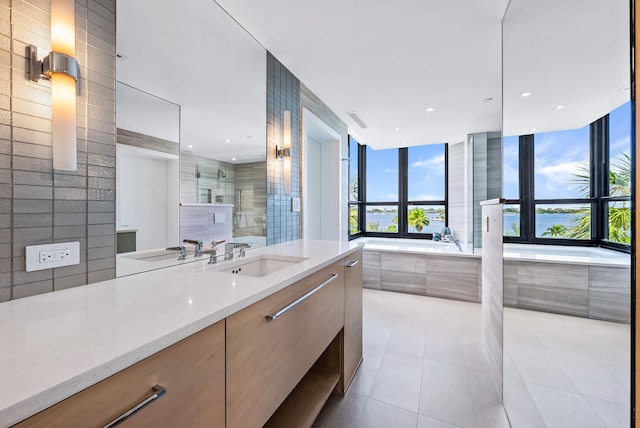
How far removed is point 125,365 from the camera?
510 millimetres

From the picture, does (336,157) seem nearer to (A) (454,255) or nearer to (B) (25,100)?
(A) (454,255)

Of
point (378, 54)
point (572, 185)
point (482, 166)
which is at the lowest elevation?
point (572, 185)

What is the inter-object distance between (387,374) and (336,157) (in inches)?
106

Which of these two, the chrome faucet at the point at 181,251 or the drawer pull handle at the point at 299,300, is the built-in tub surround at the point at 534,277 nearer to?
the drawer pull handle at the point at 299,300

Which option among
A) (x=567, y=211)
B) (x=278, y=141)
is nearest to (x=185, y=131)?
(x=278, y=141)

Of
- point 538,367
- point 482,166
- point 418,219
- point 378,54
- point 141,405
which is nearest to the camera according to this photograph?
point 141,405

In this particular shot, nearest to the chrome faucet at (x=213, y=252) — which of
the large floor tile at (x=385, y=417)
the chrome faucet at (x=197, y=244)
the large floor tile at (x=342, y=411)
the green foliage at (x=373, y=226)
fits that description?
the chrome faucet at (x=197, y=244)

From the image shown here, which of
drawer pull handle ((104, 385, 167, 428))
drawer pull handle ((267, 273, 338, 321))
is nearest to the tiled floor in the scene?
drawer pull handle ((267, 273, 338, 321))

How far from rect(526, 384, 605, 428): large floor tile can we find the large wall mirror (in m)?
1.76

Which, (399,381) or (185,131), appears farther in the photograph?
(399,381)

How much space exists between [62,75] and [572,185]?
6.23 ft

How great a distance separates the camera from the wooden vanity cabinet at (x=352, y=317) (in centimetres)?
173

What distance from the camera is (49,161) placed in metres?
0.89

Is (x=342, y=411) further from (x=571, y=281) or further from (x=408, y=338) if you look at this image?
(x=571, y=281)
